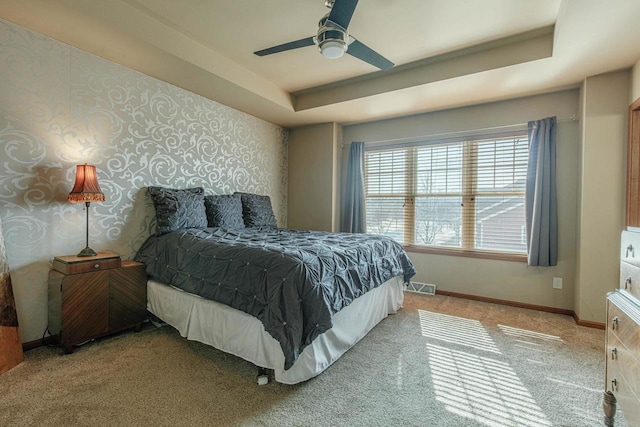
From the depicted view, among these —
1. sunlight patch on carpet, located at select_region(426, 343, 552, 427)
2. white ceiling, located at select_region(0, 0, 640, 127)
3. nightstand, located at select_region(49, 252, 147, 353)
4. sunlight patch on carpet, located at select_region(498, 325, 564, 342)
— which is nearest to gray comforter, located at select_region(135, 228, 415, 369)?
nightstand, located at select_region(49, 252, 147, 353)

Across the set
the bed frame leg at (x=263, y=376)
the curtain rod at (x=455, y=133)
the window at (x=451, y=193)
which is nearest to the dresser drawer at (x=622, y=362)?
the bed frame leg at (x=263, y=376)

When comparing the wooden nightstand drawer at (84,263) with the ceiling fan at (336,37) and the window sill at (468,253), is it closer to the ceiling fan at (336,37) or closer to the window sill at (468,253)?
the ceiling fan at (336,37)

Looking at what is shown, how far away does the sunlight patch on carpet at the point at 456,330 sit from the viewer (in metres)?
2.48

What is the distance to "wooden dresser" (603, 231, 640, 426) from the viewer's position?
3.83 ft

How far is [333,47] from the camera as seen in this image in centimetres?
202

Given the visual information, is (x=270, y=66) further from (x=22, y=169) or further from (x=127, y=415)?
(x=127, y=415)

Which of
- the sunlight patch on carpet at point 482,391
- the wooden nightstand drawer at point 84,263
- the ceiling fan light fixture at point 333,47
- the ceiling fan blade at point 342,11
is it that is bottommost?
the sunlight patch on carpet at point 482,391

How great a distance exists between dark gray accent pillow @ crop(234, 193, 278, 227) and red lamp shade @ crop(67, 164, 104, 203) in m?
1.59

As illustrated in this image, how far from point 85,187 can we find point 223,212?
4.22 feet

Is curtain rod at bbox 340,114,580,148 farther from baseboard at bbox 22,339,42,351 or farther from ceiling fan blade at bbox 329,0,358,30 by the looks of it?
baseboard at bbox 22,339,42,351

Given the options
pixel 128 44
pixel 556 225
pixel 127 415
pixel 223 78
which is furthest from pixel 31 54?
pixel 556 225

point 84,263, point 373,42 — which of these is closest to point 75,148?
point 84,263

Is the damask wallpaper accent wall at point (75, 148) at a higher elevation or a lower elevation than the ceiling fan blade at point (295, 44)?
lower

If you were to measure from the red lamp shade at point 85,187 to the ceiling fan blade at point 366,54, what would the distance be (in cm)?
224
